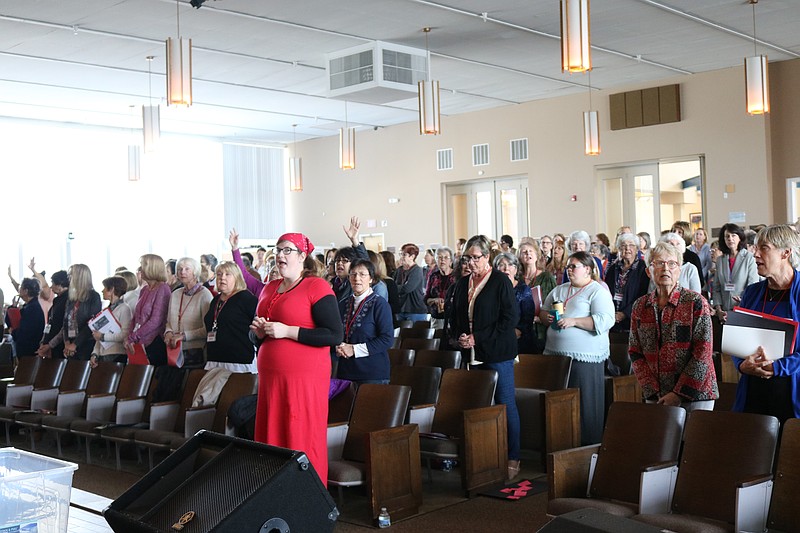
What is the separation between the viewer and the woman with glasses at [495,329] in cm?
574

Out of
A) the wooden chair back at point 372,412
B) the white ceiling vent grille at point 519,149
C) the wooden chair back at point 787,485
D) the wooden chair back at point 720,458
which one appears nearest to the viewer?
the wooden chair back at point 787,485

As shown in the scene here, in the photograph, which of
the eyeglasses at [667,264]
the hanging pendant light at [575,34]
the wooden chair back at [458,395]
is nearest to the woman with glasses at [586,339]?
the wooden chair back at [458,395]

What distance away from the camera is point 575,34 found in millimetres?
7062

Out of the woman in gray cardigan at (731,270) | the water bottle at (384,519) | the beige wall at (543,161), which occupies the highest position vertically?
the beige wall at (543,161)

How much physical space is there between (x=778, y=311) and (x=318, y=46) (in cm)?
812

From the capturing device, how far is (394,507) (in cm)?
500

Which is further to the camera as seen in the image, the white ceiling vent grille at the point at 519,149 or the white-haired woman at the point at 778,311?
the white ceiling vent grille at the point at 519,149

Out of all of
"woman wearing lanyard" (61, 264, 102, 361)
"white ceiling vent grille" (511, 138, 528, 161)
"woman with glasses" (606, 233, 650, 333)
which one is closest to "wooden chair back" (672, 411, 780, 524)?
"woman with glasses" (606, 233, 650, 333)

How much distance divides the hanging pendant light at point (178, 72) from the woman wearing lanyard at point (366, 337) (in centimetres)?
354

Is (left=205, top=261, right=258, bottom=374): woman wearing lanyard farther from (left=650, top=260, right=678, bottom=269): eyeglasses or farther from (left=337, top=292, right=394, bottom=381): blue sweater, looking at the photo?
(left=650, top=260, right=678, bottom=269): eyeglasses

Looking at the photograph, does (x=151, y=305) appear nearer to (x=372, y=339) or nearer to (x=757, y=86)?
(x=372, y=339)

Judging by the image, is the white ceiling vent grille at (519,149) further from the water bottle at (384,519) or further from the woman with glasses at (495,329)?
the water bottle at (384,519)

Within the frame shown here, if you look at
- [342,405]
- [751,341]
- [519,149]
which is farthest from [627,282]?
[519,149]

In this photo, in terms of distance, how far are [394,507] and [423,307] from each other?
5207 millimetres
